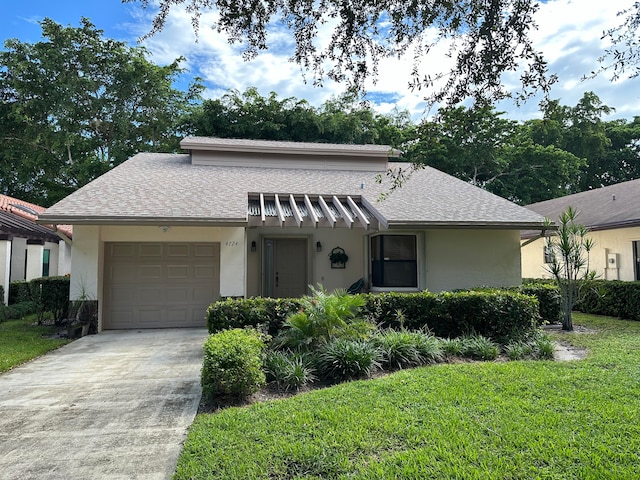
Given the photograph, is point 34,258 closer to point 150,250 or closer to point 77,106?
point 150,250

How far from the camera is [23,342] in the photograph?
9.28 meters

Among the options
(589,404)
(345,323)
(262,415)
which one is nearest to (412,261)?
(345,323)

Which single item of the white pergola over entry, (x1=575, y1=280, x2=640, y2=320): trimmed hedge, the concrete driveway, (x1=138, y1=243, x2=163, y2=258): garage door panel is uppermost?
the white pergola over entry

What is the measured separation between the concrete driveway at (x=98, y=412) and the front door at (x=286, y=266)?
17.0ft

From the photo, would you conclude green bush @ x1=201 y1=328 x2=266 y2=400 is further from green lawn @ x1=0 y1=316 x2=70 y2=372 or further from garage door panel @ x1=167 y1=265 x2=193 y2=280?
garage door panel @ x1=167 y1=265 x2=193 y2=280

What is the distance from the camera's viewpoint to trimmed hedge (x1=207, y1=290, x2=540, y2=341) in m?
7.95

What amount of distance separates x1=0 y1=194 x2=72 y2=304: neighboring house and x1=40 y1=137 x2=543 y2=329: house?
238 centimetres

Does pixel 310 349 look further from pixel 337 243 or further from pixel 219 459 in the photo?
pixel 337 243

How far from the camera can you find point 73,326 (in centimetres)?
993

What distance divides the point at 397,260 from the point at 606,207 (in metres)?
10.4

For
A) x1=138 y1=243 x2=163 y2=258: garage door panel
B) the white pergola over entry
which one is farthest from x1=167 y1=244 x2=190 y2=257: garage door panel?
the white pergola over entry

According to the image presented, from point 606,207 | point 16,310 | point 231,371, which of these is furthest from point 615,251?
point 16,310

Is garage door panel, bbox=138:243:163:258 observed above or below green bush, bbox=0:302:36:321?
above

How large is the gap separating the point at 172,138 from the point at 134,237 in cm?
1613
